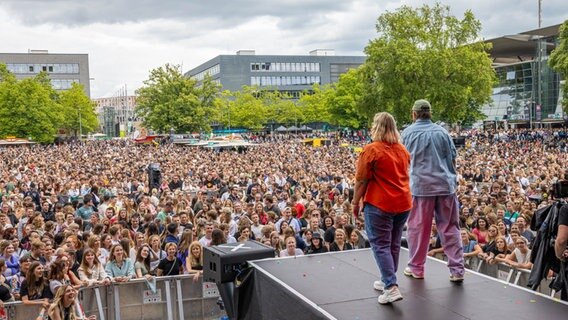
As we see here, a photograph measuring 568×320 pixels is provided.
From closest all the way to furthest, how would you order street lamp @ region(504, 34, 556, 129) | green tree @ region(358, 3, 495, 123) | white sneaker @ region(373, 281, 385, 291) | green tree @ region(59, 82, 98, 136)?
white sneaker @ region(373, 281, 385, 291), green tree @ region(358, 3, 495, 123), street lamp @ region(504, 34, 556, 129), green tree @ region(59, 82, 98, 136)

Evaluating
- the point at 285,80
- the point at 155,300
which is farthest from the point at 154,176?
the point at 285,80

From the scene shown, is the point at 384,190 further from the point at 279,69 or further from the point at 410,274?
the point at 279,69

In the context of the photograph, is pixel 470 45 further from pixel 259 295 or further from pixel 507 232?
pixel 259 295

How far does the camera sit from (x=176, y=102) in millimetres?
65312

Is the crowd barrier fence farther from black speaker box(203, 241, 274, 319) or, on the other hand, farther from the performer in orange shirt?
black speaker box(203, 241, 274, 319)

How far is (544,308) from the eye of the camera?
13.6ft

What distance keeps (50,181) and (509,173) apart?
15.8 m

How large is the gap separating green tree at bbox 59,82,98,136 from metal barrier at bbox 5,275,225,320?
77.8 metres

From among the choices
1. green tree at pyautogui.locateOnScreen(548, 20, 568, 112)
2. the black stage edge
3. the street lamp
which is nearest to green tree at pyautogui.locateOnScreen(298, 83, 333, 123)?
the street lamp

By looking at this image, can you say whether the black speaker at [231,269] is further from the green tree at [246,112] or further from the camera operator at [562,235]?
the green tree at [246,112]

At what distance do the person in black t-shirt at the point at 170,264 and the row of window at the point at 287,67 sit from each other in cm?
9780

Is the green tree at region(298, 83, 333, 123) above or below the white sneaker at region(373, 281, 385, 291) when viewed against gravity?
above

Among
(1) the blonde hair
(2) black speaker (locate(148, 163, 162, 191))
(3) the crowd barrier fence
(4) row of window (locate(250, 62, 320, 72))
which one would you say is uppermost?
(4) row of window (locate(250, 62, 320, 72))

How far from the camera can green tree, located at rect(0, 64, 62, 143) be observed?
63.6 m
